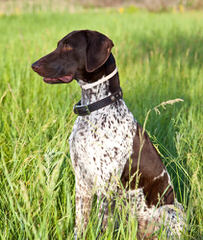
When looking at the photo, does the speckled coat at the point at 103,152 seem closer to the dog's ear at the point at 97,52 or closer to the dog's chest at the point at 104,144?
the dog's chest at the point at 104,144

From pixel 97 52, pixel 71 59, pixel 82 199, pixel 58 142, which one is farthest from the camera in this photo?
pixel 58 142

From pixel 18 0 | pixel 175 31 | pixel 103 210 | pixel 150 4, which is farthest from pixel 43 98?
pixel 150 4

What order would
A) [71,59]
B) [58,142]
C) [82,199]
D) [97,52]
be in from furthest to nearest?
[58,142] → [82,199] → [71,59] → [97,52]

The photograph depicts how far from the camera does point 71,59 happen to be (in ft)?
7.59

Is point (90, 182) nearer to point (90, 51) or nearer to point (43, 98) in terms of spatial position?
point (90, 51)

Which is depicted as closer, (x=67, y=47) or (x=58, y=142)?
(x=67, y=47)

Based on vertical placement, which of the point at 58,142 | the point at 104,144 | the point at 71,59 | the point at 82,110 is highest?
the point at 71,59

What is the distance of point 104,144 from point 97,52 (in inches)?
24.4

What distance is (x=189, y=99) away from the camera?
455 cm

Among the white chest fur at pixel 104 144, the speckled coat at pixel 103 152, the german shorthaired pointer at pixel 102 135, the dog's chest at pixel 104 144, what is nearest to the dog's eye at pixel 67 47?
the german shorthaired pointer at pixel 102 135

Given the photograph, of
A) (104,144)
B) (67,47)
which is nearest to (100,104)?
(104,144)

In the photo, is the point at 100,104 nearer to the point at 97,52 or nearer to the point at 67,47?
the point at 97,52

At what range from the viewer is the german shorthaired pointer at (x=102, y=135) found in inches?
89.6

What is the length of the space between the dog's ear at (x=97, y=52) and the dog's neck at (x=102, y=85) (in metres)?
0.11
